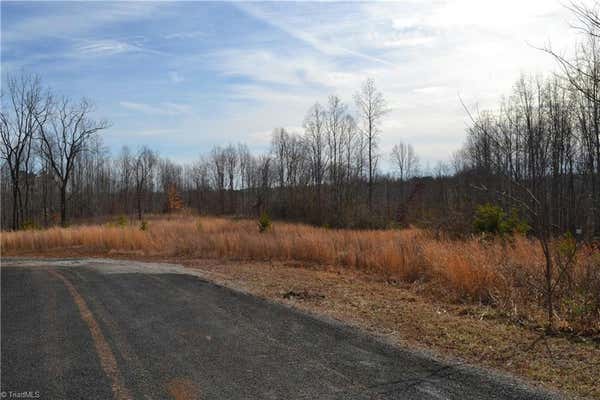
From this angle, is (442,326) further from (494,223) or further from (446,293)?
(494,223)

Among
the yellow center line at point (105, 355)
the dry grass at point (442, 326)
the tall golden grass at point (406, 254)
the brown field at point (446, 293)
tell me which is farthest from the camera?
the tall golden grass at point (406, 254)

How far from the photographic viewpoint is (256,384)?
4.41 meters

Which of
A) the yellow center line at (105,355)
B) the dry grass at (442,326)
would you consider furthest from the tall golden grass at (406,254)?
the yellow center line at (105,355)

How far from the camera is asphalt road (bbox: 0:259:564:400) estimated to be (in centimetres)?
425

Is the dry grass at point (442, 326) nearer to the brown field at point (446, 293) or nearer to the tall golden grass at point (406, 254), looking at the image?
the brown field at point (446, 293)

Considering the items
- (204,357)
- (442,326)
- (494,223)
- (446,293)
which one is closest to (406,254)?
(446,293)

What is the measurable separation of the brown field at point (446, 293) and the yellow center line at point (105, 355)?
3.24 m

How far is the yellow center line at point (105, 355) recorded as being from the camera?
4215 millimetres

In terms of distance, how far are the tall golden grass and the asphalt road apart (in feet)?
10.4

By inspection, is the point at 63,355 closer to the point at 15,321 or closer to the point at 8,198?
the point at 15,321

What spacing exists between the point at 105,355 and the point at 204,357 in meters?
1.09

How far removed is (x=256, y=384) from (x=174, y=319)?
9.85 feet

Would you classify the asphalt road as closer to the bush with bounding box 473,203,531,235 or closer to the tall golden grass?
the tall golden grass

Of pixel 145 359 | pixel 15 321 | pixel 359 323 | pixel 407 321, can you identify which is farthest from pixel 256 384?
pixel 15 321
